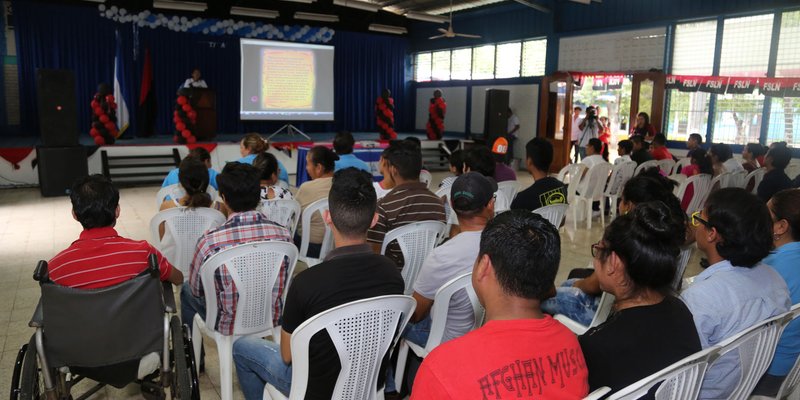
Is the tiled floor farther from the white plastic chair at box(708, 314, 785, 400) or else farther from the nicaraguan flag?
the nicaraguan flag

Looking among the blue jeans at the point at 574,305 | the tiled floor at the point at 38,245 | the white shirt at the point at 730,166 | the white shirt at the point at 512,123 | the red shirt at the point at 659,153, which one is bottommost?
the tiled floor at the point at 38,245

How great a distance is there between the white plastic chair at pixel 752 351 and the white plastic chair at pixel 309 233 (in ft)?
7.73

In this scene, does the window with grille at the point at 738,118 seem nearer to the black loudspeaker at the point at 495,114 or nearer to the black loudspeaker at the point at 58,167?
the black loudspeaker at the point at 495,114

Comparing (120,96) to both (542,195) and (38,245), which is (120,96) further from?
(542,195)

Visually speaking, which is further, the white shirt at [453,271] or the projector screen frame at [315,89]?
the projector screen frame at [315,89]

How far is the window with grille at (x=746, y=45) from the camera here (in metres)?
8.26

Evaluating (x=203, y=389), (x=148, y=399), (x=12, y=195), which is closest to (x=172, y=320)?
(x=148, y=399)

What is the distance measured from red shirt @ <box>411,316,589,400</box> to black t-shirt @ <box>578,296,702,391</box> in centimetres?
21

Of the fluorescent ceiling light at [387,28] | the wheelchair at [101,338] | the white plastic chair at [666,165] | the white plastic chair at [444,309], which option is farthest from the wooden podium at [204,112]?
the white plastic chair at [444,309]

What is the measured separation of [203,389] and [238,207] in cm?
93

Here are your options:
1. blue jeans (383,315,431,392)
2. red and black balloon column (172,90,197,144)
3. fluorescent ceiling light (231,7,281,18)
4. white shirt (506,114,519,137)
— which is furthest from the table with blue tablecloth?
blue jeans (383,315,431,392)

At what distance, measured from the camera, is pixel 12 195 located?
25.8ft

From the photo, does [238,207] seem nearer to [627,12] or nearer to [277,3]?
[627,12]

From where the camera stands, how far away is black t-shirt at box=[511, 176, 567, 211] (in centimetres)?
363
